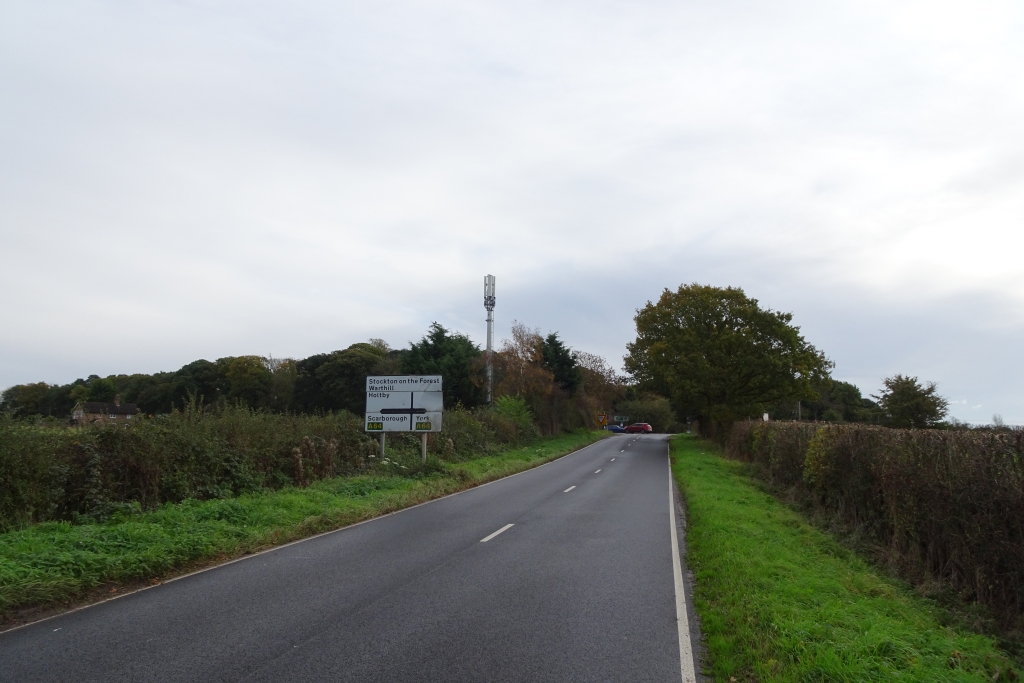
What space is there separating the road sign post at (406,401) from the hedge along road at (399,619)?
426 inches

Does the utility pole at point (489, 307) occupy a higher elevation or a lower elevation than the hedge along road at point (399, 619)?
higher

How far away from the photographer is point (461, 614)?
7156mm

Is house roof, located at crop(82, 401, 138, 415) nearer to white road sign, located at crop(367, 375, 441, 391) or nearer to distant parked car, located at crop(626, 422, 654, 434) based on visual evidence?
white road sign, located at crop(367, 375, 441, 391)

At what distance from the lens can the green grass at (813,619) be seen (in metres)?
5.43

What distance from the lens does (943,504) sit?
A: 844 centimetres

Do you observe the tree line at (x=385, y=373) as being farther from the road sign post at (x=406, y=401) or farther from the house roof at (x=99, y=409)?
the road sign post at (x=406, y=401)

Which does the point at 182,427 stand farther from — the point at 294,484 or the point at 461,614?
the point at 461,614

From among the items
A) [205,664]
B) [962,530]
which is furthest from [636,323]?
[205,664]

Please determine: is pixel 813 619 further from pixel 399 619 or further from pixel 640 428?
pixel 640 428

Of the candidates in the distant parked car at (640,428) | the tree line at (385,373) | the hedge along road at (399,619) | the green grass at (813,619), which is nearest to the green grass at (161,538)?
the hedge along road at (399,619)

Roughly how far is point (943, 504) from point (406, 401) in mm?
17484

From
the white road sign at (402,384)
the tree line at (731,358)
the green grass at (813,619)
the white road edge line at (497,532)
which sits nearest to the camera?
the green grass at (813,619)

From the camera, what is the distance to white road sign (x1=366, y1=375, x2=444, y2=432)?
23281 mm

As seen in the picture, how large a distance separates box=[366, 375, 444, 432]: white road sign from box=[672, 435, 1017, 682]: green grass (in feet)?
41.1
